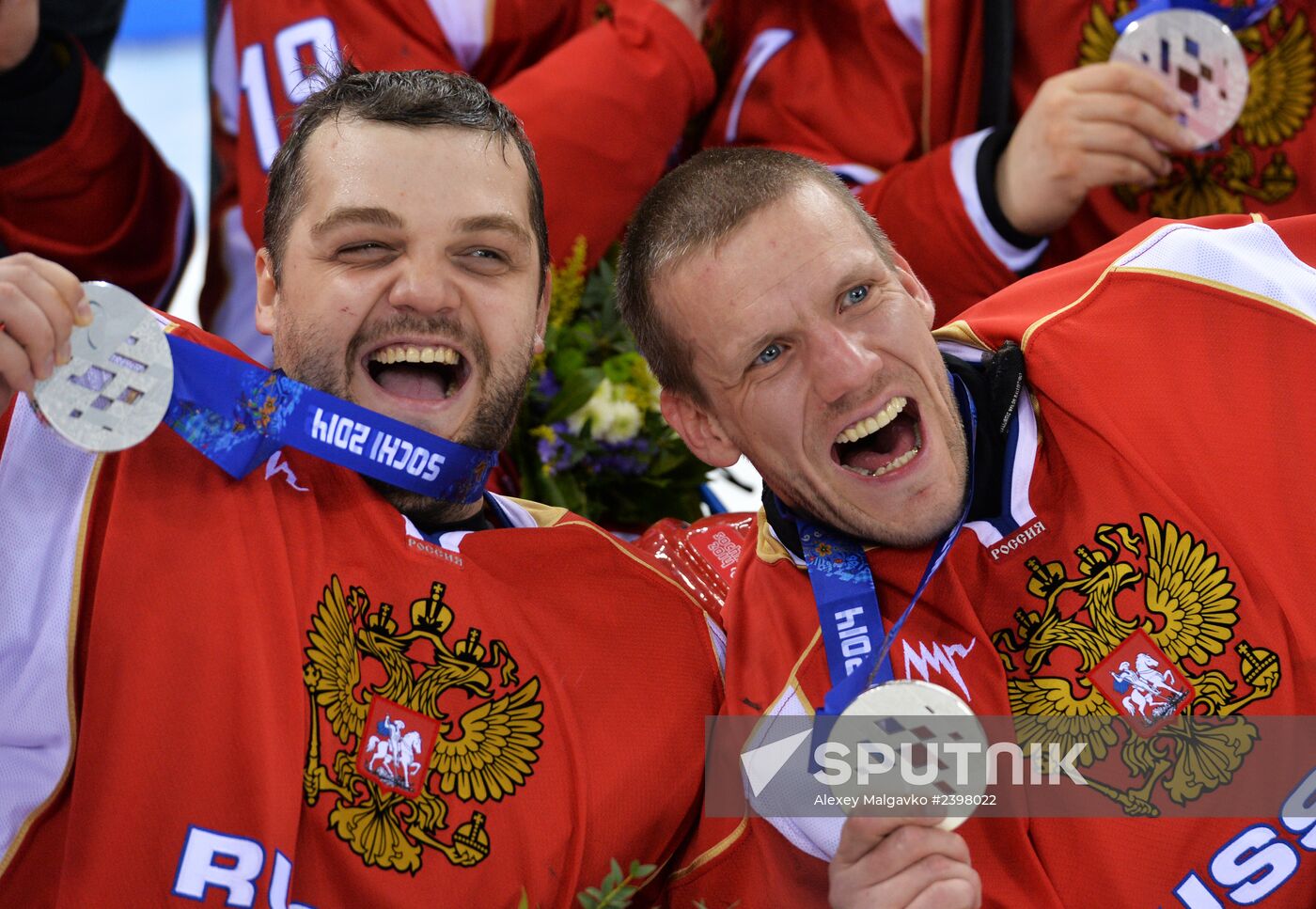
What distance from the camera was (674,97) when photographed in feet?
8.55

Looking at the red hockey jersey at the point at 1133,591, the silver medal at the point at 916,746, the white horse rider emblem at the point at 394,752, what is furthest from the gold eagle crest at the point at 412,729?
the silver medal at the point at 916,746

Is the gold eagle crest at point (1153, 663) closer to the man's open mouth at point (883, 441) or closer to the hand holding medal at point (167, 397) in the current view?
the man's open mouth at point (883, 441)

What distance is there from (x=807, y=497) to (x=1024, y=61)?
1.32 meters

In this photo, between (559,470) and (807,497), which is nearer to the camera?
(807,497)

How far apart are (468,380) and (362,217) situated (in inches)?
8.9

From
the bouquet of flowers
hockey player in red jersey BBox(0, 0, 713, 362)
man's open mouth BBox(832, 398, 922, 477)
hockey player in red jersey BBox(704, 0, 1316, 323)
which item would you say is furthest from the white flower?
hockey player in red jersey BBox(704, 0, 1316, 323)

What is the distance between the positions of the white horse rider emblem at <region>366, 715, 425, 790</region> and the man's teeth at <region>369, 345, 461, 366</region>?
42cm

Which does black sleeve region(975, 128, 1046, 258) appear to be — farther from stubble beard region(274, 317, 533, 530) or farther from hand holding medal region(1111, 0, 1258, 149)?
stubble beard region(274, 317, 533, 530)

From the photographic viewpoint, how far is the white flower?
2318 mm

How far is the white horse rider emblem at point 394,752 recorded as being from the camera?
5.09ft

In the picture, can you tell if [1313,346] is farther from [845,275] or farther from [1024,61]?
[1024,61]

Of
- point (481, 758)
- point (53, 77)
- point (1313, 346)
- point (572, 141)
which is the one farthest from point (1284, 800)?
point (53, 77)

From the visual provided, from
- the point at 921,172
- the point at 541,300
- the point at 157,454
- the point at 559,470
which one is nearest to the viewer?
the point at 157,454

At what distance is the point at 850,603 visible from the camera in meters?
1.66
